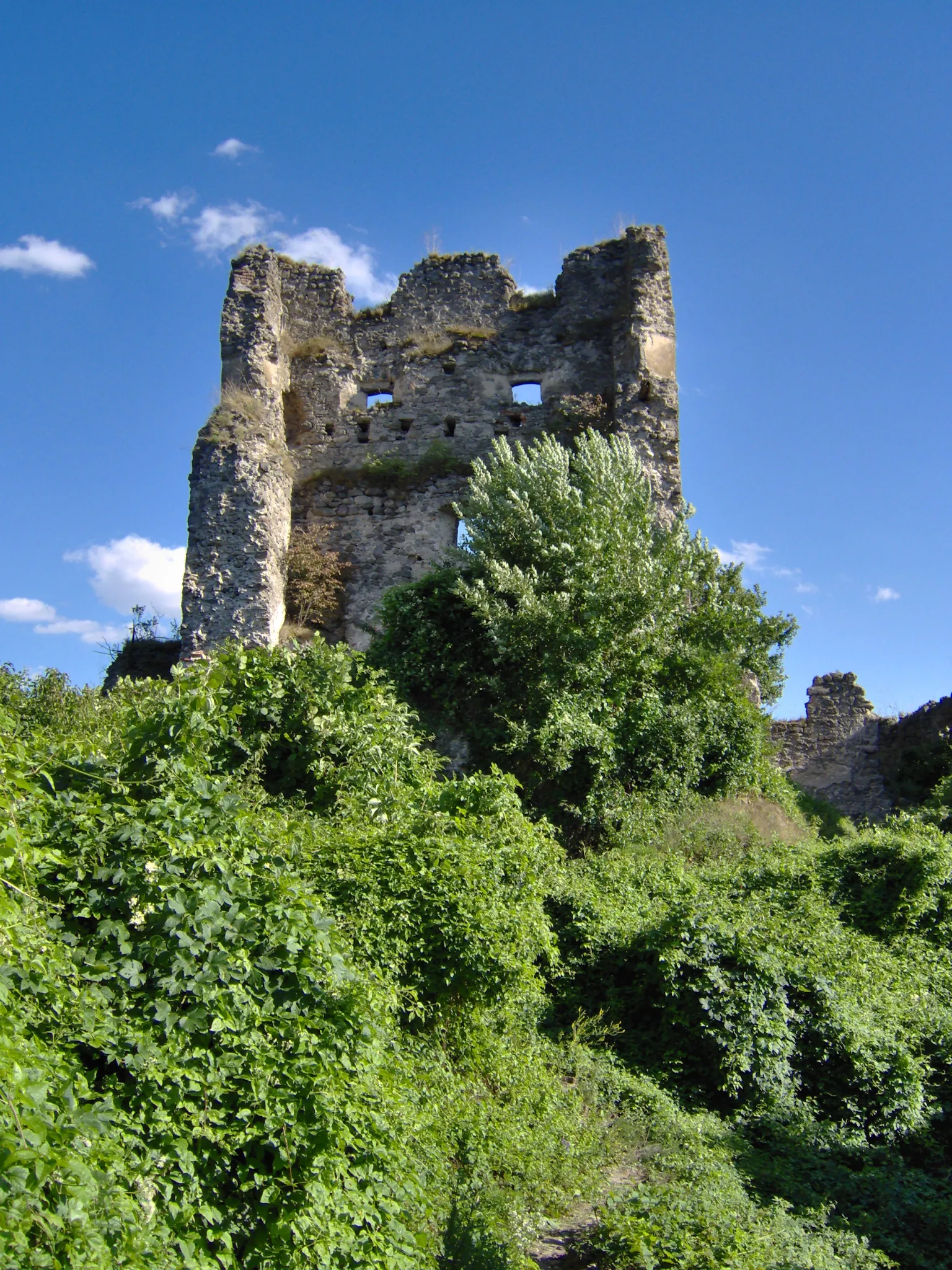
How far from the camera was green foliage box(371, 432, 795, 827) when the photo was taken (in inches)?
434

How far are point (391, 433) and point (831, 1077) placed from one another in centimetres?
1130

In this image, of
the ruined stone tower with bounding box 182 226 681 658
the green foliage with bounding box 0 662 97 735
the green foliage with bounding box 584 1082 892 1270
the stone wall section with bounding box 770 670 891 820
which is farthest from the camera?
the stone wall section with bounding box 770 670 891 820

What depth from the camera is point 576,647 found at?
37.1ft

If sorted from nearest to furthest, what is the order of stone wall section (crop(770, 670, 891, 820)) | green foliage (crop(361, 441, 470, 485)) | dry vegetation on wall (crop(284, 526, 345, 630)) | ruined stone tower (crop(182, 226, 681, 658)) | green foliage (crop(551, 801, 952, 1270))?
1. green foliage (crop(551, 801, 952, 1270))
2. ruined stone tower (crop(182, 226, 681, 658))
3. dry vegetation on wall (crop(284, 526, 345, 630))
4. green foliage (crop(361, 441, 470, 485))
5. stone wall section (crop(770, 670, 891, 820))

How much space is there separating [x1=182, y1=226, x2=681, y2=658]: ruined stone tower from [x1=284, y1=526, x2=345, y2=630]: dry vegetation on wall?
0.20 m

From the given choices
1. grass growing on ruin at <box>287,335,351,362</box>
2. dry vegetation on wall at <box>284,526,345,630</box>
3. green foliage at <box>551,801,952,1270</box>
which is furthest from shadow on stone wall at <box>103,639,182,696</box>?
green foliage at <box>551,801,952,1270</box>

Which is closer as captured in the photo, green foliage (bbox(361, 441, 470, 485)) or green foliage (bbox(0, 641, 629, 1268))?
green foliage (bbox(0, 641, 629, 1268))

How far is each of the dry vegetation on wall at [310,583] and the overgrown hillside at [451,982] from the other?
3.46 metres

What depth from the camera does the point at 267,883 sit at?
5.12m

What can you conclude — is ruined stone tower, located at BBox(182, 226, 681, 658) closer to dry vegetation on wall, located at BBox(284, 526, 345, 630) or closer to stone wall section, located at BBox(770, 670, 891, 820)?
dry vegetation on wall, located at BBox(284, 526, 345, 630)

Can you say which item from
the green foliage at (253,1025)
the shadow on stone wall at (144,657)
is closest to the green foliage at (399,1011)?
the green foliage at (253,1025)

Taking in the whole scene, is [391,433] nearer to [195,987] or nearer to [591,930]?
[591,930]

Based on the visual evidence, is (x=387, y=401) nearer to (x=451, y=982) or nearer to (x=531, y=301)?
(x=531, y=301)

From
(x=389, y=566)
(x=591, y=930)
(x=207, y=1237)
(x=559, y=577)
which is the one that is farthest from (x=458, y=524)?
(x=207, y=1237)
